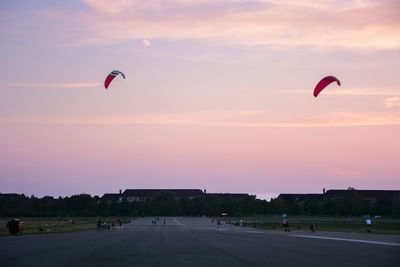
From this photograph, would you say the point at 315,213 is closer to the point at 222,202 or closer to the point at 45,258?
the point at 222,202

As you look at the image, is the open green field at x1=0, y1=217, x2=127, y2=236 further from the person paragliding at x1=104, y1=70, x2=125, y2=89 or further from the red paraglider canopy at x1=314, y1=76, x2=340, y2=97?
the red paraglider canopy at x1=314, y1=76, x2=340, y2=97

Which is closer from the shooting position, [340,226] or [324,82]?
[324,82]

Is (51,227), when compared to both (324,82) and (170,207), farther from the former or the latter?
(170,207)

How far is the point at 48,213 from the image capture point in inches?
6378

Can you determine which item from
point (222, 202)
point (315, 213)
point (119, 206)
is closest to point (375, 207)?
point (315, 213)

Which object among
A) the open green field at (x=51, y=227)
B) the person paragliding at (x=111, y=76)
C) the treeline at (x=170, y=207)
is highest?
the person paragliding at (x=111, y=76)

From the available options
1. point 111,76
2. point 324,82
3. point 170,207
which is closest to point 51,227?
point 111,76

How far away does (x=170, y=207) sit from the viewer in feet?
564

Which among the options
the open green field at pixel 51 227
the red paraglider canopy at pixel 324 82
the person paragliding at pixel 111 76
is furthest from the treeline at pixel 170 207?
the person paragliding at pixel 111 76

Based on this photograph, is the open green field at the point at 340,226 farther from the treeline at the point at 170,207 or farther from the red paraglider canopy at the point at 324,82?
the treeline at the point at 170,207

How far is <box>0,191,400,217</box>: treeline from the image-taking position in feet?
509

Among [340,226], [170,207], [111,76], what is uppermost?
[111,76]

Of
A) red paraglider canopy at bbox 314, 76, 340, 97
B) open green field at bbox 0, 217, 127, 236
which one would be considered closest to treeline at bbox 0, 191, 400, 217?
open green field at bbox 0, 217, 127, 236

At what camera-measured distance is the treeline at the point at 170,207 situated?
155 metres
